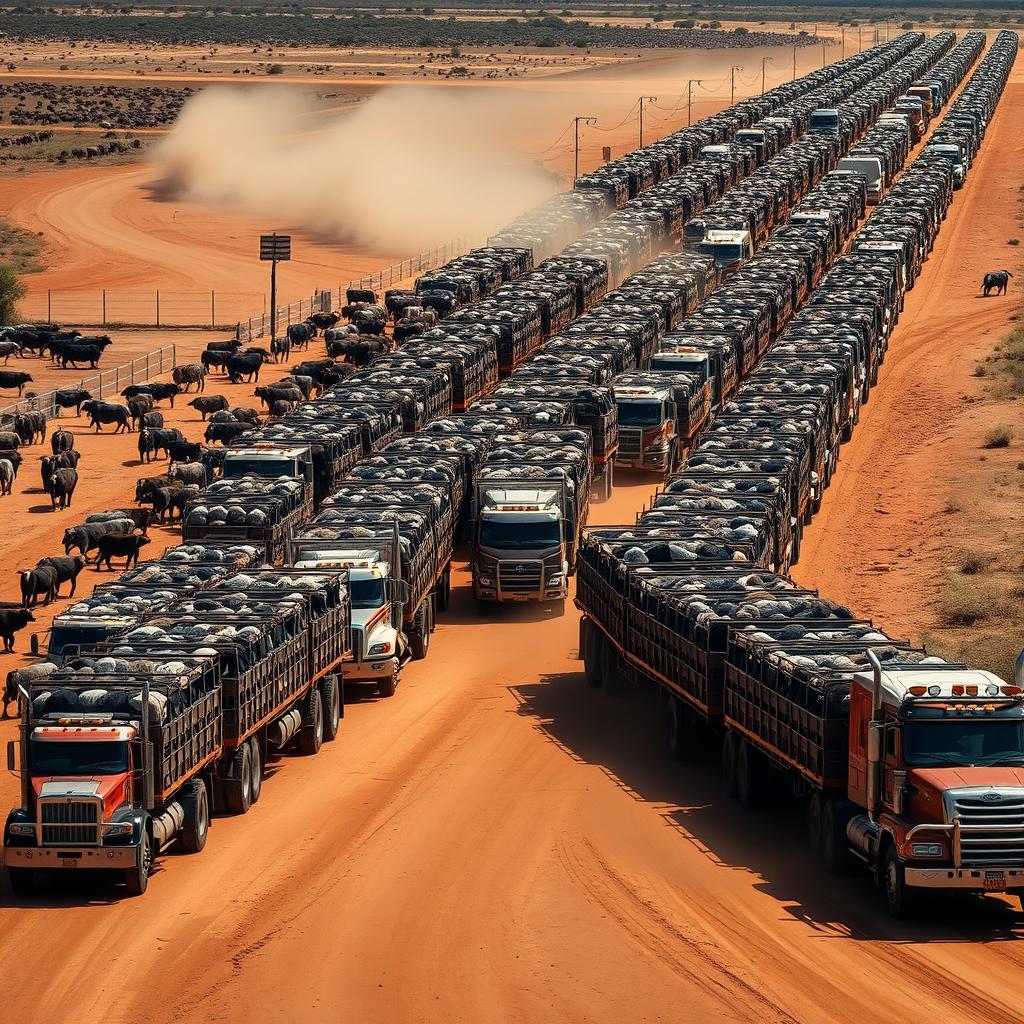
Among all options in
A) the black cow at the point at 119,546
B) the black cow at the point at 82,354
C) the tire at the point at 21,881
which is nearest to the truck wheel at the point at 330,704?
the tire at the point at 21,881

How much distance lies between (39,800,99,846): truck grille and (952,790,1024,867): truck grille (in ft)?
40.9

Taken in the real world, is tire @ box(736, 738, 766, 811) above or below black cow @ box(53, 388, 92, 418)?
above

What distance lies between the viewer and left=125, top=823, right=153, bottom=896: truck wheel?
31703mm

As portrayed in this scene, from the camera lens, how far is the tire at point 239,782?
35938 mm

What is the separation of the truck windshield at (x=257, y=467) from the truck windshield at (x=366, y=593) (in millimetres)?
13567

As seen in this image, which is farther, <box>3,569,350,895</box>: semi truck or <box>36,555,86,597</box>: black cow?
<box>36,555,86,597</box>: black cow

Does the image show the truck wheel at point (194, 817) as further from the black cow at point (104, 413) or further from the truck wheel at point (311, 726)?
the black cow at point (104, 413)

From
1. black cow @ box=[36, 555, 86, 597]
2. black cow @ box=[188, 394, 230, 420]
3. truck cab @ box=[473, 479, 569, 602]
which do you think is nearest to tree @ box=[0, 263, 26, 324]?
black cow @ box=[188, 394, 230, 420]

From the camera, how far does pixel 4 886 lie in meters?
32.9

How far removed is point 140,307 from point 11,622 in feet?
204

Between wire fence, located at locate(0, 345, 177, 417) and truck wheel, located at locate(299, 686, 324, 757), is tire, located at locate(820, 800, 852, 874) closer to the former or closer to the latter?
truck wheel, located at locate(299, 686, 324, 757)

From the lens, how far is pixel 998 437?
72312 millimetres

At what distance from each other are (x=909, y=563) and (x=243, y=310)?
57.6m

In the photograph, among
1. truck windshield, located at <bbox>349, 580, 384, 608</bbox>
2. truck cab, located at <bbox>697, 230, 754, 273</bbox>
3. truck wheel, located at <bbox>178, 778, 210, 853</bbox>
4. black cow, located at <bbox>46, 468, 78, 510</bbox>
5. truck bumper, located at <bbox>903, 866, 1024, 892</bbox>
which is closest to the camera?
truck bumper, located at <bbox>903, 866, 1024, 892</bbox>
